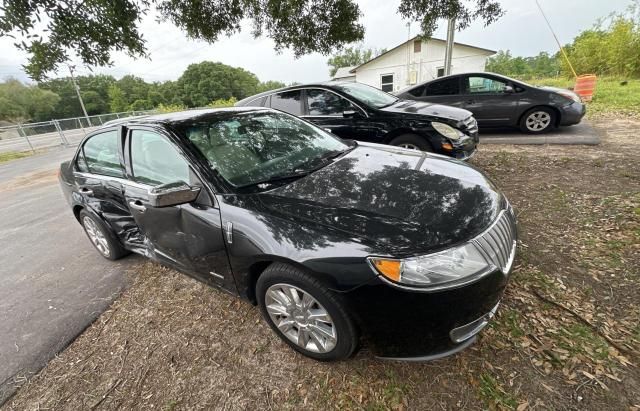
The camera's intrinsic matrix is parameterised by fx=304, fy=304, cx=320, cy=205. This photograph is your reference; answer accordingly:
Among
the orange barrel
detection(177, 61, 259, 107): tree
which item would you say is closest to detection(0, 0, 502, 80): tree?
the orange barrel

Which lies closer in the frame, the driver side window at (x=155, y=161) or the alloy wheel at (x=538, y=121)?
the driver side window at (x=155, y=161)

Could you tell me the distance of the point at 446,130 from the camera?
435 centimetres

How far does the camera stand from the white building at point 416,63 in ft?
68.4

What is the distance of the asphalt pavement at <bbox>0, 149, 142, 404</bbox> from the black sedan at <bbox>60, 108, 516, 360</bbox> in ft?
2.68

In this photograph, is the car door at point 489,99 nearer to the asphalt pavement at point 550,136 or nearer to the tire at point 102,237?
the asphalt pavement at point 550,136

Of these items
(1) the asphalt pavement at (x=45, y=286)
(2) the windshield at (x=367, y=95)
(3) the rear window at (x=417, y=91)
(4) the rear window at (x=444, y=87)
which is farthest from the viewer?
(3) the rear window at (x=417, y=91)

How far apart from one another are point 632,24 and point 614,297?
76.7 ft

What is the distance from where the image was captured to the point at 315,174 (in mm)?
2250

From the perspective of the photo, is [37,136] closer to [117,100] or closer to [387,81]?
[387,81]

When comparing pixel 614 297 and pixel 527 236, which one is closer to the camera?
pixel 614 297

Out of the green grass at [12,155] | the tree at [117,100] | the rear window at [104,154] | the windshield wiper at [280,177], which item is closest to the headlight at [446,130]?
the windshield wiper at [280,177]

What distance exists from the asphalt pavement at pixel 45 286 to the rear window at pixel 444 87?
22.3 ft

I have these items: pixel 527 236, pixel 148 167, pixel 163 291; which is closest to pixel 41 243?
pixel 163 291

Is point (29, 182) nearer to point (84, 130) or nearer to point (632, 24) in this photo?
point (84, 130)
